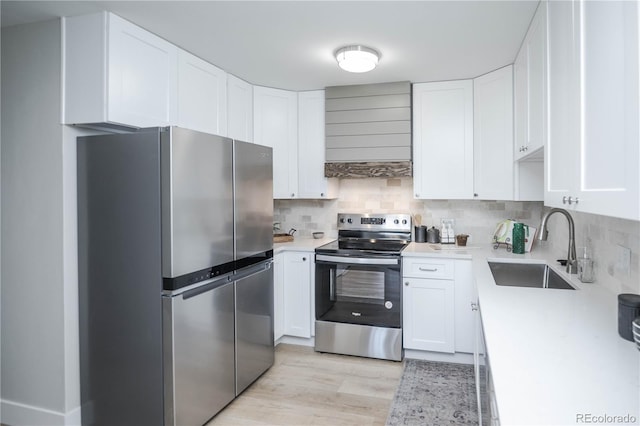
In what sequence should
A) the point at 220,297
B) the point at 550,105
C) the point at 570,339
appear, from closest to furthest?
1. the point at 570,339
2. the point at 550,105
3. the point at 220,297

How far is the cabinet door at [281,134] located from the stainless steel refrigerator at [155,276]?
1.25 m

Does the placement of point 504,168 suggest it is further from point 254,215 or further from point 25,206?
point 25,206

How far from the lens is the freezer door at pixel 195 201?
2006 millimetres

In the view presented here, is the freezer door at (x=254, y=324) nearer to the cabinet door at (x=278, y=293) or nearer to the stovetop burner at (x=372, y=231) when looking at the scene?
the cabinet door at (x=278, y=293)

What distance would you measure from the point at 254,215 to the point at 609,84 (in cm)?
211

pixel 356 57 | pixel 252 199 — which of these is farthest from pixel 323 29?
pixel 252 199

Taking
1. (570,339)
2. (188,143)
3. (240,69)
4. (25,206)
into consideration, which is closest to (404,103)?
(240,69)

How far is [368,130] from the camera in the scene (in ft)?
11.6

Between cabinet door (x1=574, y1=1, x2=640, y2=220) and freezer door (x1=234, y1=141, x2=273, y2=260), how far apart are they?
6.08ft

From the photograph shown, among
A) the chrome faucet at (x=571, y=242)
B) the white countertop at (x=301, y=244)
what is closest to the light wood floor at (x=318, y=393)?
the white countertop at (x=301, y=244)

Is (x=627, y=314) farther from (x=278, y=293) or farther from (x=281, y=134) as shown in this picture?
(x=281, y=134)

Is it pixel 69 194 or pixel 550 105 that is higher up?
pixel 550 105

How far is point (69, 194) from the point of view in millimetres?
2225

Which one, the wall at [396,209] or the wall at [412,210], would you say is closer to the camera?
the wall at [412,210]
